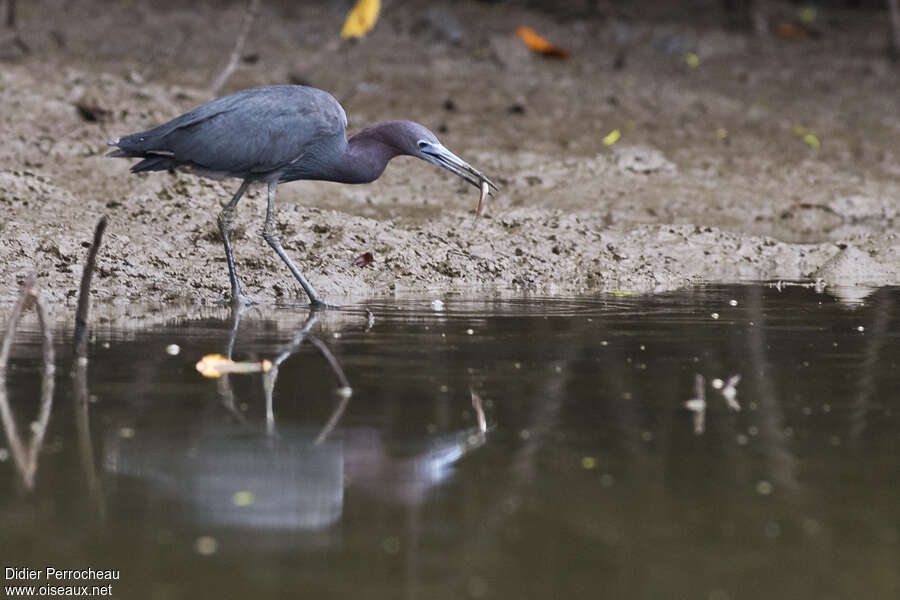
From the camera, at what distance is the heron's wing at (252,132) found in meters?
8.68

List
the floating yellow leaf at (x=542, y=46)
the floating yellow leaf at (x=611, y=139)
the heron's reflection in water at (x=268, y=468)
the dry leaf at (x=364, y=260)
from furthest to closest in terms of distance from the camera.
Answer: the floating yellow leaf at (x=542, y=46) → the floating yellow leaf at (x=611, y=139) → the dry leaf at (x=364, y=260) → the heron's reflection in water at (x=268, y=468)

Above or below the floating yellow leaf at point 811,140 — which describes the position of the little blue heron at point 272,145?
below

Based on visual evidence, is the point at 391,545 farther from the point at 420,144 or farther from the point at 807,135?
the point at 807,135

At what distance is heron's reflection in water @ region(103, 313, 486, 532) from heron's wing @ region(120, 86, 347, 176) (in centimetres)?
385

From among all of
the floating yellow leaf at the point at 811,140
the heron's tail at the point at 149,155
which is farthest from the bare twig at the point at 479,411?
the floating yellow leaf at the point at 811,140

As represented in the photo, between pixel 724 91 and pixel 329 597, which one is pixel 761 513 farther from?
pixel 724 91

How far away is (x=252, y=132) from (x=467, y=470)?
4812 millimetres

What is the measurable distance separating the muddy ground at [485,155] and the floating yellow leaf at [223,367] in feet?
7.34

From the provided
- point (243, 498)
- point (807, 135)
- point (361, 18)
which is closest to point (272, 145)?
point (243, 498)

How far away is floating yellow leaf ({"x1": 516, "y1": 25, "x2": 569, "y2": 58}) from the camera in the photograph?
1656cm

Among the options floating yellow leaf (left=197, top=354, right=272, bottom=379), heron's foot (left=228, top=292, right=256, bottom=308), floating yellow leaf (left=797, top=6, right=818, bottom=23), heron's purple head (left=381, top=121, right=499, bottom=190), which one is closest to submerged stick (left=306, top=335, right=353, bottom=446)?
floating yellow leaf (left=197, top=354, right=272, bottom=379)

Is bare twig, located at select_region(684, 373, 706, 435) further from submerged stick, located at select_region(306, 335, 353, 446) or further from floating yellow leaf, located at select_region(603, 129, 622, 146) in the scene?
floating yellow leaf, located at select_region(603, 129, 622, 146)

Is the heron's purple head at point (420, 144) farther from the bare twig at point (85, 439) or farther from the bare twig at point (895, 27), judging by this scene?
the bare twig at point (895, 27)

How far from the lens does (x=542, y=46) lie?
54.4ft
